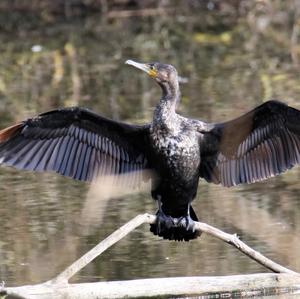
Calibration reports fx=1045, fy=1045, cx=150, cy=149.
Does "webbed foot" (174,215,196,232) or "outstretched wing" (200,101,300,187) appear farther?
"outstretched wing" (200,101,300,187)

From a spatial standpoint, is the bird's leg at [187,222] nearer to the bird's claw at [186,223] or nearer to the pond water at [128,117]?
the bird's claw at [186,223]

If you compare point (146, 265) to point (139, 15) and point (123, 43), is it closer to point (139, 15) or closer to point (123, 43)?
point (123, 43)

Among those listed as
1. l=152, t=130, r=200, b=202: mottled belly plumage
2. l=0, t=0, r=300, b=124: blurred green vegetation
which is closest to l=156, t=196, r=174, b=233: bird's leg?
l=152, t=130, r=200, b=202: mottled belly plumage

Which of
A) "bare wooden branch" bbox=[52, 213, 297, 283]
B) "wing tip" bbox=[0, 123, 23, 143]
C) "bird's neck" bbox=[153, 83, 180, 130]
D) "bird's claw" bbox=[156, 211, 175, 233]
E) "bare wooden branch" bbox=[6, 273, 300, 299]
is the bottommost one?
"bare wooden branch" bbox=[6, 273, 300, 299]

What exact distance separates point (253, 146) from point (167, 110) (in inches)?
26.4

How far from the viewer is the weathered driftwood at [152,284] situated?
5762 millimetres

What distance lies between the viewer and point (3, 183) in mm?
9398

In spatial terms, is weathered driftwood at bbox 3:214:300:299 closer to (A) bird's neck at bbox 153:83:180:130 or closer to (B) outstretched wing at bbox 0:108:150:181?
(A) bird's neck at bbox 153:83:180:130

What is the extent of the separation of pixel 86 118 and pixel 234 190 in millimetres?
2520

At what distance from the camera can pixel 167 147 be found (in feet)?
21.2

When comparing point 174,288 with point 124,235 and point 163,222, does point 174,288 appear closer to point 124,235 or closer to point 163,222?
point 124,235

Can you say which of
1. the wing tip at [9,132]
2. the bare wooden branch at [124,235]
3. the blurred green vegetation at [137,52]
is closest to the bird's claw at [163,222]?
the bare wooden branch at [124,235]

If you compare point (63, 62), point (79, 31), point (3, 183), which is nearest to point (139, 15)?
point (79, 31)

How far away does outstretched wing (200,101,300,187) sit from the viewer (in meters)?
6.58
